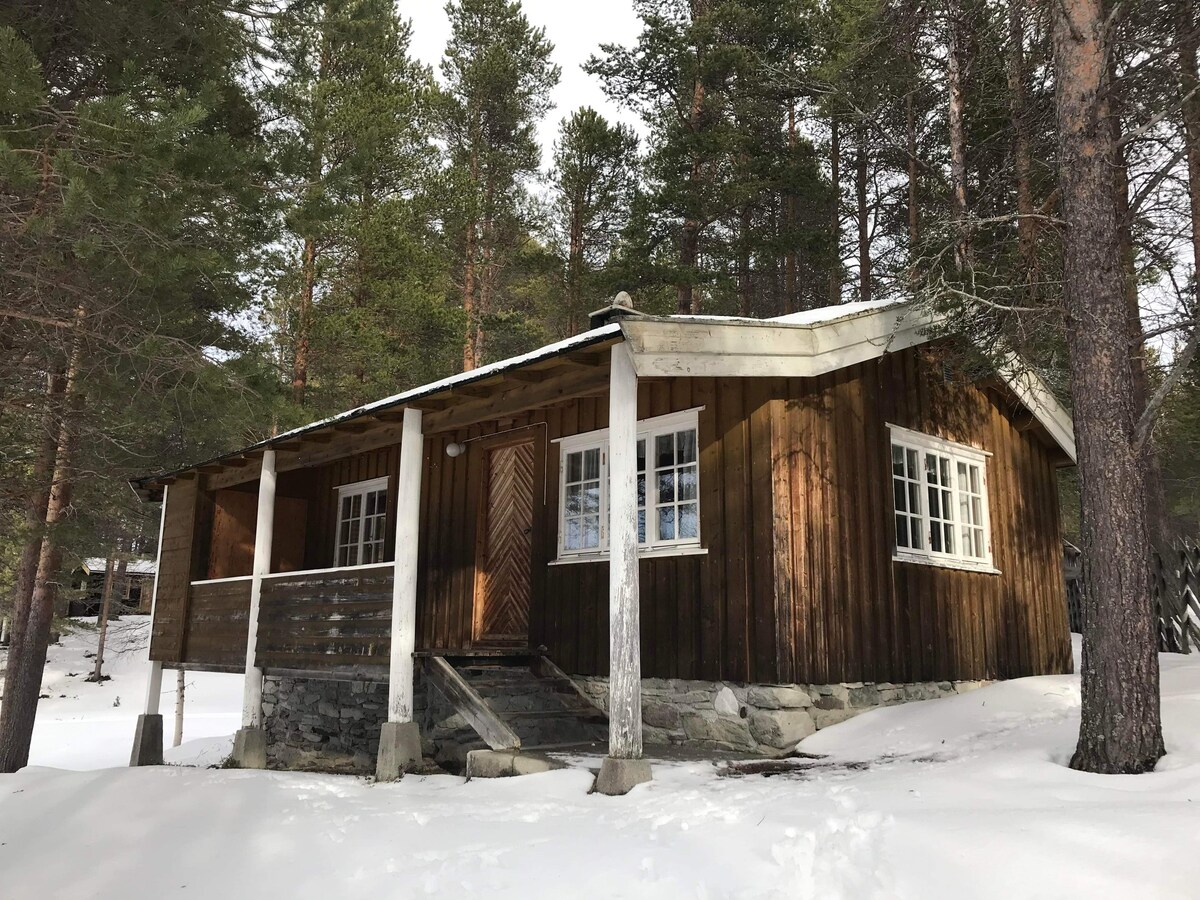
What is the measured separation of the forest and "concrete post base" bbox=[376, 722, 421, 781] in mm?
3727

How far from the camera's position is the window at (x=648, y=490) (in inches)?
321

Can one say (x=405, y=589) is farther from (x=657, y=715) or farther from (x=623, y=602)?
(x=623, y=602)

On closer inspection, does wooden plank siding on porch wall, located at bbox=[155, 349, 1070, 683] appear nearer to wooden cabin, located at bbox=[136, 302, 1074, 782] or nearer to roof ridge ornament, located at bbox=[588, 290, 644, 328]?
wooden cabin, located at bbox=[136, 302, 1074, 782]

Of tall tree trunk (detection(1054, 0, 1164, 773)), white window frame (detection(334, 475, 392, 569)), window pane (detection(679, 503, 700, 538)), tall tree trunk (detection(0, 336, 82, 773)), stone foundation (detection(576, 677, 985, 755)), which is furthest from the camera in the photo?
tall tree trunk (detection(0, 336, 82, 773))

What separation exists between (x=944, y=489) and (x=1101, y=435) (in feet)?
12.9

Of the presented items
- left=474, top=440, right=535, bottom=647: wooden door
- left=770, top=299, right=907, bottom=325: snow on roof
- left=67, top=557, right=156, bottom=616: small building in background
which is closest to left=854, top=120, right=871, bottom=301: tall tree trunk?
left=770, top=299, right=907, bottom=325: snow on roof

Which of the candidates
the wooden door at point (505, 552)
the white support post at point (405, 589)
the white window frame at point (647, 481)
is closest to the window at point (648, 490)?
the white window frame at point (647, 481)

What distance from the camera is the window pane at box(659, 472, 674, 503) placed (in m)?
8.31

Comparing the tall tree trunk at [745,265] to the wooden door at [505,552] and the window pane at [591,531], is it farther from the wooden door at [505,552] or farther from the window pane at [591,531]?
the window pane at [591,531]

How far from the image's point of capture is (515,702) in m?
8.09

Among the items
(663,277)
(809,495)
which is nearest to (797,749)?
(809,495)

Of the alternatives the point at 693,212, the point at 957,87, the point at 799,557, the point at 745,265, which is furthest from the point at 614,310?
the point at 745,265

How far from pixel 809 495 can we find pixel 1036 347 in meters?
4.22

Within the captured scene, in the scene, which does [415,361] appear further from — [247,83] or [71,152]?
[71,152]
